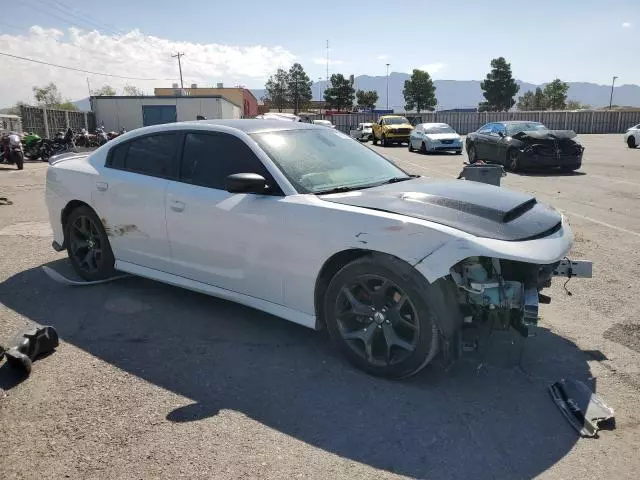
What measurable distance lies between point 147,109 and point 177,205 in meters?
40.9

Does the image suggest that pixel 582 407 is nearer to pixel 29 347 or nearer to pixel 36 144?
pixel 29 347

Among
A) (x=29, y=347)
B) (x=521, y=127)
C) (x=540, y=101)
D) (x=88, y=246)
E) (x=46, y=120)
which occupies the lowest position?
(x=29, y=347)

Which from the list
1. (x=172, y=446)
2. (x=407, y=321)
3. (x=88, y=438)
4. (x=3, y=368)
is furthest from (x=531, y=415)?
(x=3, y=368)

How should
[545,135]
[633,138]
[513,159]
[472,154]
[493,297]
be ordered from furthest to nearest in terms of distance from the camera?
[633,138] < [472,154] < [513,159] < [545,135] < [493,297]

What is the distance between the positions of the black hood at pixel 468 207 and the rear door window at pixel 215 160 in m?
0.74

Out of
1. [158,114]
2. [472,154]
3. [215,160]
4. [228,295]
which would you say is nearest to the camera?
[228,295]

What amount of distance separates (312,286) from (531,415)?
152 cm

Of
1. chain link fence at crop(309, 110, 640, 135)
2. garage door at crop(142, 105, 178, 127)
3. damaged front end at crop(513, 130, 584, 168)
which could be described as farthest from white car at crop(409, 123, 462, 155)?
garage door at crop(142, 105, 178, 127)

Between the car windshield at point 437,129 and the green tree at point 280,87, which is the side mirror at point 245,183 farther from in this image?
the green tree at point 280,87

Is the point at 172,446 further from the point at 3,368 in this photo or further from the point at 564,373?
the point at 564,373

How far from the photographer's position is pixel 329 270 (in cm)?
347

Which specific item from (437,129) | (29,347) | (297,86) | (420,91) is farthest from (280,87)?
(29,347)

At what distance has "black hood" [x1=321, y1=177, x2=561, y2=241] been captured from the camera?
312 cm

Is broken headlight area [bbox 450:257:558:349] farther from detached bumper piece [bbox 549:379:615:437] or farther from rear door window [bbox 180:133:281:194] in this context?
rear door window [bbox 180:133:281:194]
